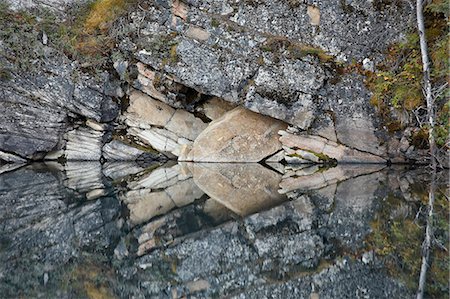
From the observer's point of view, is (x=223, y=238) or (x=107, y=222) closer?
(x=223, y=238)

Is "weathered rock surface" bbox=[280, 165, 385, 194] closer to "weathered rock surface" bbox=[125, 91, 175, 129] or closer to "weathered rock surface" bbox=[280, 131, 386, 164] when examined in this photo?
"weathered rock surface" bbox=[280, 131, 386, 164]

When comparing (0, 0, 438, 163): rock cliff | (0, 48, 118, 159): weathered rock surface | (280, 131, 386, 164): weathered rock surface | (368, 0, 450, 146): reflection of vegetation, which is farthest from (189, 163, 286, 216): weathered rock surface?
(0, 48, 118, 159): weathered rock surface

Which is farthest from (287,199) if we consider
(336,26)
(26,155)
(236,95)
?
(26,155)

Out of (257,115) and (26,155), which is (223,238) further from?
(26,155)

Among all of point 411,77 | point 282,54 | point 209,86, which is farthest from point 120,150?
point 411,77

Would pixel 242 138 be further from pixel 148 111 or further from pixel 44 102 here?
pixel 44 102

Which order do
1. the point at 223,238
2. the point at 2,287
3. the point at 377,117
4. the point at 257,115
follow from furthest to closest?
1. the point at 257,115
2. the point at 377,117
3. the point at 223,238
4. the point at 2,287
